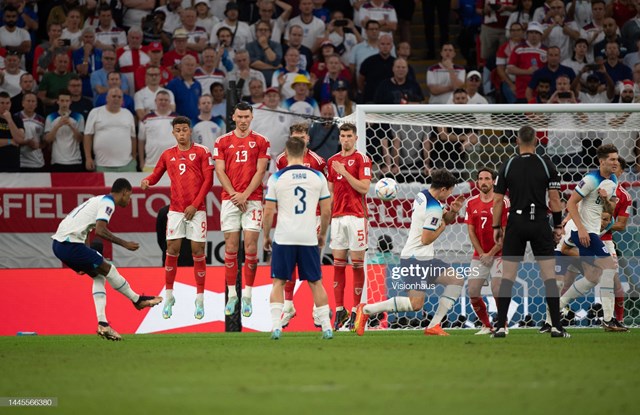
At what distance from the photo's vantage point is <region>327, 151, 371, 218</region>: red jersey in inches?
581

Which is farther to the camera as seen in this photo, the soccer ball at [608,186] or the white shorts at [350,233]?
the white shorts at [350,233]

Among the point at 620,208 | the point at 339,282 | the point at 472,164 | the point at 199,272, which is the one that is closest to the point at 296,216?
the point at 339,282

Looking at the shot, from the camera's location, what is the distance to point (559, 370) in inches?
365

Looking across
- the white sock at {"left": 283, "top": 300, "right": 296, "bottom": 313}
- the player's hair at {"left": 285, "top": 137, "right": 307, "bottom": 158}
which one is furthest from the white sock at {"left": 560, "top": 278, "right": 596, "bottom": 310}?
the player's hair at {"left": 285, "top": 137, "right": 307, "bottom": 158}

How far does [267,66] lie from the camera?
2208 centimetres

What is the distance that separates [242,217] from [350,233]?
1543 mm

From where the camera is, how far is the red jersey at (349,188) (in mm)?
14758

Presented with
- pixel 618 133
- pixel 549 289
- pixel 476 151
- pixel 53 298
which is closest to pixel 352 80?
pixel 476 151

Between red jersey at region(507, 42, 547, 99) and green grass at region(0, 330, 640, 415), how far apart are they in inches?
408

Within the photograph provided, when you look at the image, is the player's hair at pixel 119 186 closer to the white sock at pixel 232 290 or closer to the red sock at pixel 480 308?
the white sock at pixel 232 290

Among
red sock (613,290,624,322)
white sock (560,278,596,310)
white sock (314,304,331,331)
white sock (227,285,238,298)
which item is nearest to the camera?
white sock (314,304,331,331)

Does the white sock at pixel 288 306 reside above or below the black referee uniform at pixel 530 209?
below

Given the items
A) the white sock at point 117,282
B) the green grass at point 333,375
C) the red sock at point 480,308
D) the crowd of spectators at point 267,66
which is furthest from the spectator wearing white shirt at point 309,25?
the green grass at point 333,375

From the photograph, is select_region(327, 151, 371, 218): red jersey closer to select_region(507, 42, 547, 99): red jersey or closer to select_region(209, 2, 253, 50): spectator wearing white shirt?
select_region(209, 2, 253, 50): spectator wearing white shirt
